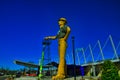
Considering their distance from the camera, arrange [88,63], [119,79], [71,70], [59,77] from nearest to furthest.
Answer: [59,77]
[119,79]
[71,70]
[88,63]

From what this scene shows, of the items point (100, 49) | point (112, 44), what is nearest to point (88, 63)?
point (100, 49)

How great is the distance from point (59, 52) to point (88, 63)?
160 ft

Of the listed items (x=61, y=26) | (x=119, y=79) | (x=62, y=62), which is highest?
(x=61, y=26)

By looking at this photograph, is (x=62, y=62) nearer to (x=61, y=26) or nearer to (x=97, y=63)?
(x=61, y=26)

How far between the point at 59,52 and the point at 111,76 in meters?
6.51

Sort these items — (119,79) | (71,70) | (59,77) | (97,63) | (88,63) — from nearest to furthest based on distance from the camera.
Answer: (59,77) < (119,79) < (71,70) < (97,63) < (88,63)

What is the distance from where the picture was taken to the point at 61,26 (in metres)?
27.8

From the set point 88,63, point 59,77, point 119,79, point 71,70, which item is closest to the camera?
point 59,77

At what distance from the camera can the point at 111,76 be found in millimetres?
28453

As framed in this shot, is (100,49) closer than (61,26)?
No

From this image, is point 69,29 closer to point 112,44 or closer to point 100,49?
point 112,44

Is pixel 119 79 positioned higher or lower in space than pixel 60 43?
lower

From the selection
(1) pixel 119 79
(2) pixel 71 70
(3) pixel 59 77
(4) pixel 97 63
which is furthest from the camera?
(4) pixel 97 63

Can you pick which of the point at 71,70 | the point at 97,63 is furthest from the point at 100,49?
the point at 71,70
